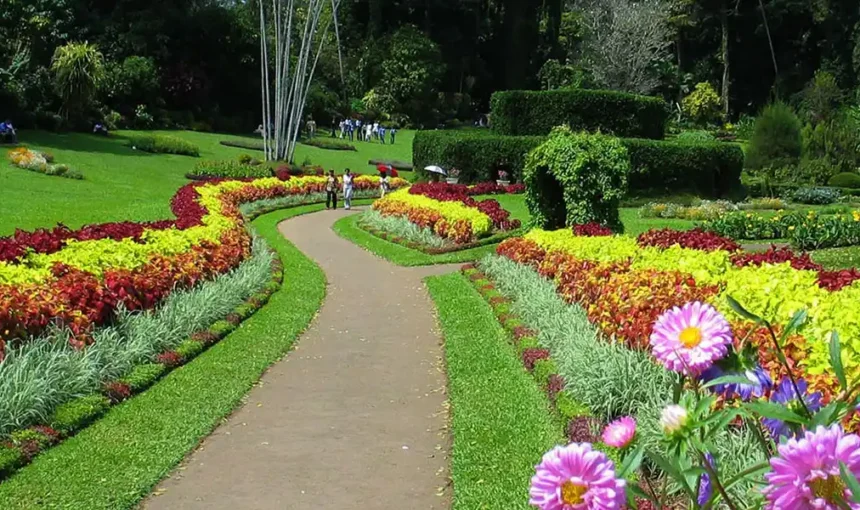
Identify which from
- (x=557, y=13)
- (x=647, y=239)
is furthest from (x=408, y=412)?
(x=557, y=13)

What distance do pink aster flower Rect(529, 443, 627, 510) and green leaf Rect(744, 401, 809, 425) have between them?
299 millimetres

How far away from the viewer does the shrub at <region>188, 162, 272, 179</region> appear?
88.4ft

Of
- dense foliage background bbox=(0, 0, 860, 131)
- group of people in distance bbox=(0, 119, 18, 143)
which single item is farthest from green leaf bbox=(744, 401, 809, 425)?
dense foliage background bbox=(0, 0, 860, 131)

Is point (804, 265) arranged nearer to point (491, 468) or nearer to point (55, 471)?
point (491, 468)

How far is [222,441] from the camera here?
18.3 ft

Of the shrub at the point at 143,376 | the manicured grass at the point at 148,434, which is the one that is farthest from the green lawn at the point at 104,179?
the shrub at the point at 143,376

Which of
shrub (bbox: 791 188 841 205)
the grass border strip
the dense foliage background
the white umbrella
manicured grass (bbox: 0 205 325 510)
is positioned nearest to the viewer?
manicured grass (bbox: 0 205 325 510)

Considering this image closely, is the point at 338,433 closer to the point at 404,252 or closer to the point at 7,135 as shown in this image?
the point at 404,252

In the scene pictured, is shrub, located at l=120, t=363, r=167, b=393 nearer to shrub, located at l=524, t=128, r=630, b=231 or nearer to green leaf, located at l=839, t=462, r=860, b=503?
green leaf, located at l=839, t=462, r=860, b=503

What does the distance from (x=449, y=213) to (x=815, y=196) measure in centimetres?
1344

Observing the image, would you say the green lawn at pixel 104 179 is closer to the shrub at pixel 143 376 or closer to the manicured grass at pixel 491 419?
the shrub at pixel 143 376

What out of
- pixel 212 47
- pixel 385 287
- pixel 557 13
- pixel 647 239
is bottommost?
pixel 385 287

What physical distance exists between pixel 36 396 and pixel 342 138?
38.8 m

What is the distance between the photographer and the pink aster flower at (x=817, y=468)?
1372mm
